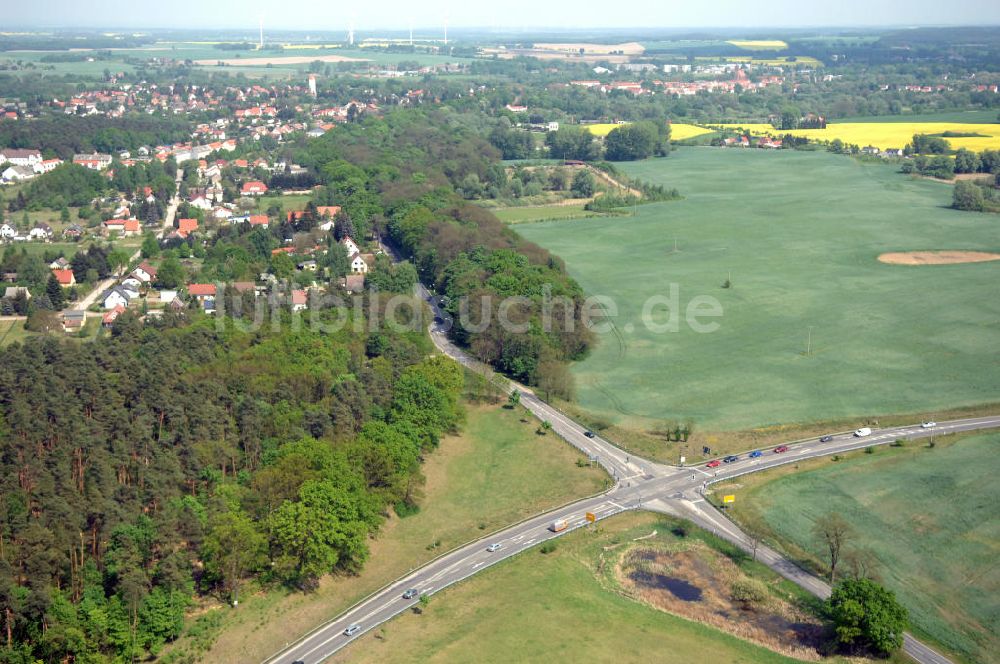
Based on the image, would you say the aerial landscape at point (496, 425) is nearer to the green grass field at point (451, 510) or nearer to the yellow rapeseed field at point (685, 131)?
the green grass field at point (451, 510)

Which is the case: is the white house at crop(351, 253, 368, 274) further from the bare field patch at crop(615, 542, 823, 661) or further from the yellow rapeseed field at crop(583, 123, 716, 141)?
the yellow rapeseed field at crop(583, 123, 716, 141)

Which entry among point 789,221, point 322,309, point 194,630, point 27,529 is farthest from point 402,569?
point 789,221

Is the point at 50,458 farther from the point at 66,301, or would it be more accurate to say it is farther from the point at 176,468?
the point at 66,301

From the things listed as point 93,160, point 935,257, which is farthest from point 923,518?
point 93,160

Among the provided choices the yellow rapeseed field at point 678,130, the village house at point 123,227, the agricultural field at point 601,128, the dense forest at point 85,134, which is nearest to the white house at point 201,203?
the village house at point 123,227

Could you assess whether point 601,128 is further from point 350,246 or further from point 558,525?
point 558,525
